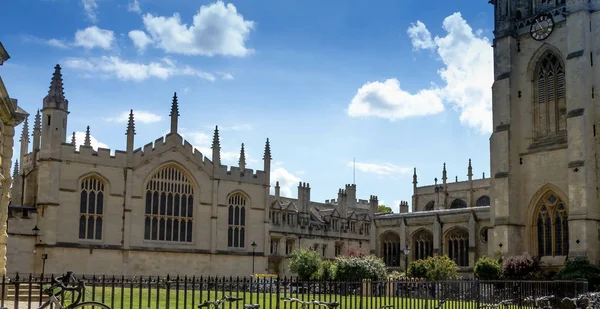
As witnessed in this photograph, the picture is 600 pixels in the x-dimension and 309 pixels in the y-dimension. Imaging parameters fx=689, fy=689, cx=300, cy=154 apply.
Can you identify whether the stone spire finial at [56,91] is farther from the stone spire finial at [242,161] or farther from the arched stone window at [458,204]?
the arched stone window at [458,204]

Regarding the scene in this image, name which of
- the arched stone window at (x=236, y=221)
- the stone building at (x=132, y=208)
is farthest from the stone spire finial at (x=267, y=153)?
the arched stone window at (x=236, y=221)

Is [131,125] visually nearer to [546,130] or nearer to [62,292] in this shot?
[546,130]

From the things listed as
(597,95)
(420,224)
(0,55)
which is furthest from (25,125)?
(597,95)

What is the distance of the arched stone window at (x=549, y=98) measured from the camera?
39.5 meters

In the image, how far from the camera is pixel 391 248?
54.3 meters

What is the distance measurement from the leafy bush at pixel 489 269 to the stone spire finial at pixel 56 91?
26100 mm

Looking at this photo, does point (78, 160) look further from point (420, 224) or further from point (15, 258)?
point (420, 224)

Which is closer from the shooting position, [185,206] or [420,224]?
[185,206]

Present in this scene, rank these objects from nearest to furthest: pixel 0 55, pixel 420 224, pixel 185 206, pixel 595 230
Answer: pixel 0 55, pixel 595 230, pixel 185 206, pixel 420 224

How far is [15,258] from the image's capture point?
38.1 metres

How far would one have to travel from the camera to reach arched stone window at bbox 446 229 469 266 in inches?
1929

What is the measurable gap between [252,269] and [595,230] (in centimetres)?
2257

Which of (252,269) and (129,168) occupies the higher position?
(129,168)

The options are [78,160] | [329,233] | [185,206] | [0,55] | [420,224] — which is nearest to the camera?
[0,55]
